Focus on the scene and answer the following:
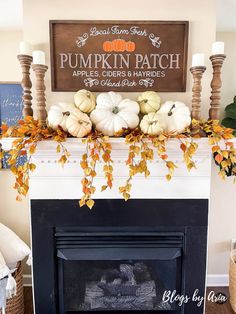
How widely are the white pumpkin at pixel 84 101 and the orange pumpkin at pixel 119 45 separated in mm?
350

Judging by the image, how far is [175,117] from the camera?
1438 mm

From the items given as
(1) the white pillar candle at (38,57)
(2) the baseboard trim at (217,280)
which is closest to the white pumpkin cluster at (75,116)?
(1) the white pillar candle at (38,57)

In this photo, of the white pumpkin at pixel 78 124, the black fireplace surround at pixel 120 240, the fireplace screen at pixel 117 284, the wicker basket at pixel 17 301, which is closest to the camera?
the white pumpkin at pixel 78 124

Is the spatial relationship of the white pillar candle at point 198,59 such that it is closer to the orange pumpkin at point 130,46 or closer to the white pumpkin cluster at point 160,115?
the white pumpkin cluster at point 160,115

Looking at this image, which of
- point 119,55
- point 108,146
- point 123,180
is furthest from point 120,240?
point 119,55

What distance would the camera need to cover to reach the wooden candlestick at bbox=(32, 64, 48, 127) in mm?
1432

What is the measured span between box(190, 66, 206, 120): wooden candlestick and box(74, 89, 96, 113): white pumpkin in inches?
23.1

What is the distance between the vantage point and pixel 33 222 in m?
1.61

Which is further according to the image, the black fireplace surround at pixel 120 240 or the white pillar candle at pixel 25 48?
the black fireplace surround at pixel 120 240

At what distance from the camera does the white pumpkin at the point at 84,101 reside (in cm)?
144

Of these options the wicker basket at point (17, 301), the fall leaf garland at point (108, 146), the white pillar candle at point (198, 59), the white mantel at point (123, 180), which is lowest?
the wicker basket at point (17, 301)

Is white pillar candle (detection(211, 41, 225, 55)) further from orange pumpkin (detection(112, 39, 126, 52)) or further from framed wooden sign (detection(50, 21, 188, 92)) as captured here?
orange pumpkin (detection(112, 39, 126, 52))

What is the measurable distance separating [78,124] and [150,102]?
44 centimetres

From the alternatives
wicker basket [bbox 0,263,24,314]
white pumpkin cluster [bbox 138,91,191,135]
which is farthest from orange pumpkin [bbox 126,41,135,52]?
wicker basket [bbox 0,263,24,314]
